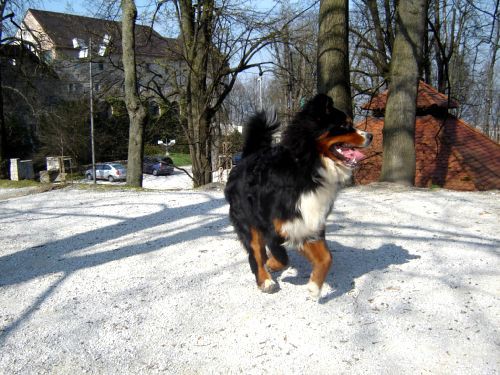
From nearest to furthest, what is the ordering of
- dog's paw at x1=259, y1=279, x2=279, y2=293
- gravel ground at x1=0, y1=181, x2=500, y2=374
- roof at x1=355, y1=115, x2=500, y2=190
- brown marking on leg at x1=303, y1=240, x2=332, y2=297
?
1. gravel ground at x1=0, y1=181, x2=500, y2=374
2. brown marking on leg at x1=303, y1=240, x2=332, y2=297
3. dog's paw at x1=259, y1=279, x2=279, y2=293
4. roof at x1=355, y1=115, x2=500, y2=190

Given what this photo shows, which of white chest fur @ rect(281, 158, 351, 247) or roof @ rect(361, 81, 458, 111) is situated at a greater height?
roof @ rect(361, 81, 458, 111)

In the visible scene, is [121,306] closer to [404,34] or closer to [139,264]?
[139,264]

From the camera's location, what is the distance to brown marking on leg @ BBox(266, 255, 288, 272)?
13.8 feet

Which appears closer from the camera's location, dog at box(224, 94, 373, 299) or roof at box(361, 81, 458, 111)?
dog at box(224, 94, 373, 299)

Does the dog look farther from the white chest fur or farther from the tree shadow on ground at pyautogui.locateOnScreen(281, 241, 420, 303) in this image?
the tree shadow on ground at pyautogui.locateOnScreen(281, 241, 420, 303)

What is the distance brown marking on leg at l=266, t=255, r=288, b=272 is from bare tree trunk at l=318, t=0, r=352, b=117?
6.39 meters

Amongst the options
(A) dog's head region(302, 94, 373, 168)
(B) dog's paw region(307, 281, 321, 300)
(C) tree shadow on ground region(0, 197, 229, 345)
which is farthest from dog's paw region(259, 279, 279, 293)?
(C) tree shadow on ground region(0, 197, 229, 345)

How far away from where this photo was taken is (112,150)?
44906mm

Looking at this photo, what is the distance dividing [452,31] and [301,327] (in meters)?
28.2

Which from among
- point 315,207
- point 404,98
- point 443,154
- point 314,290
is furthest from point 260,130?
point 443,154

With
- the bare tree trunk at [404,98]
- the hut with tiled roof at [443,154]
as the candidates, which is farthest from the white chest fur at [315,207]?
the hut with tiled roof at [443,154]

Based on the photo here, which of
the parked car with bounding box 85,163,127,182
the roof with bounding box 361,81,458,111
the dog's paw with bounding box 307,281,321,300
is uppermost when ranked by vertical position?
the roof with bounding box 361,81,458,111

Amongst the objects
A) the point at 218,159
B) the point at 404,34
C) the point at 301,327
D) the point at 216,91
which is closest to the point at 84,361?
the point at 301,327

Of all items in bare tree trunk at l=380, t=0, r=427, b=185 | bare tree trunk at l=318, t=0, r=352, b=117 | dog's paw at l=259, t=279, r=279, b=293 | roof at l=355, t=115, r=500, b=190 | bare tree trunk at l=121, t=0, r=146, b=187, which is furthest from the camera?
roof at l=355, t=115, r=500, b=190
